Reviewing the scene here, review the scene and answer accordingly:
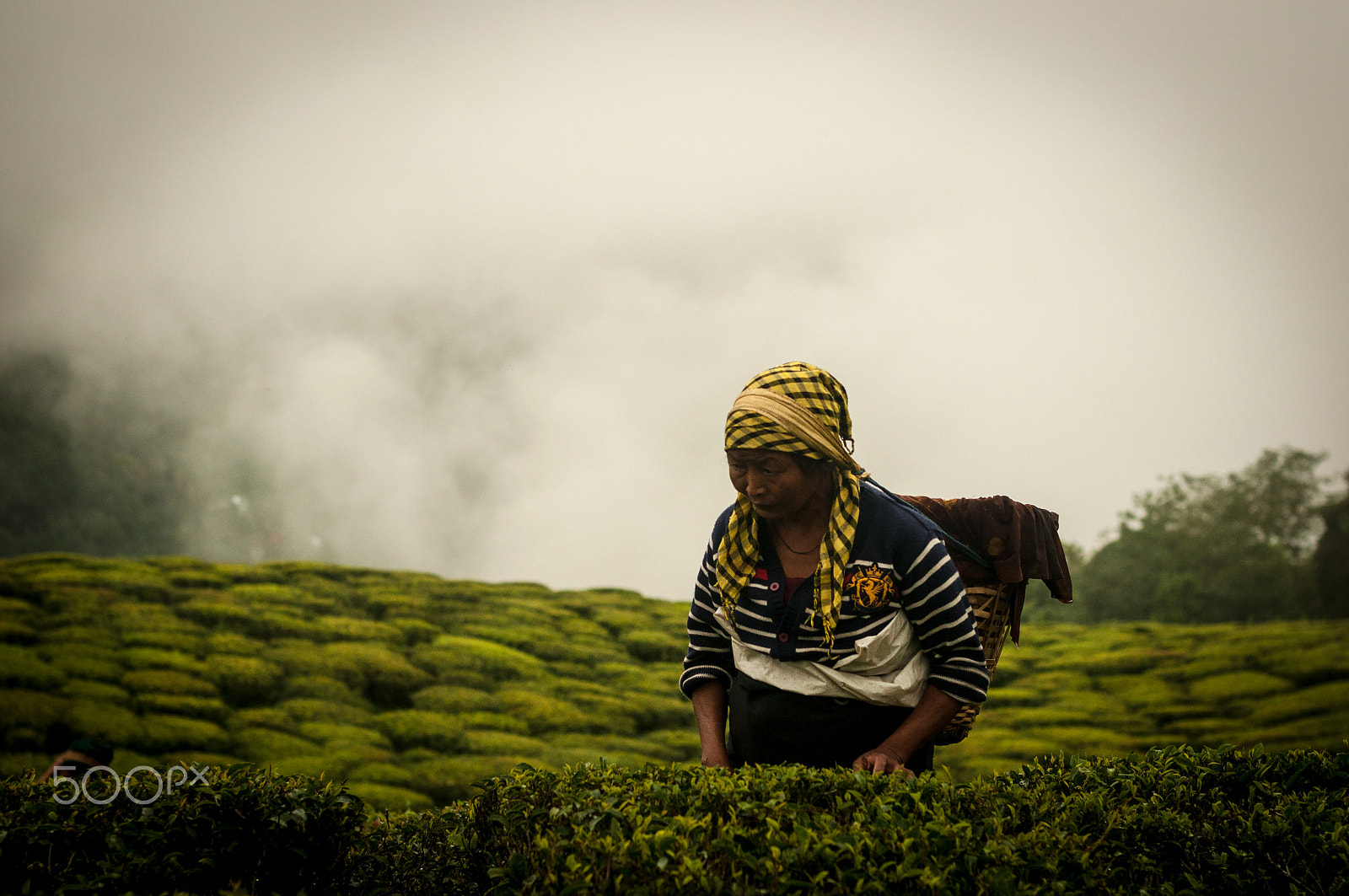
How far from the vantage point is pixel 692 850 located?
2098mm

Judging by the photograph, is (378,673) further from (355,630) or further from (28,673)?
(28,673)

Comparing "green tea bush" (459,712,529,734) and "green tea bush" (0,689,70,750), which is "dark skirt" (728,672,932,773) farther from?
"green tea bush" (0,689,70,750)

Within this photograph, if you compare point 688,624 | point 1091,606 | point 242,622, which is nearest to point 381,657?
point 242,622

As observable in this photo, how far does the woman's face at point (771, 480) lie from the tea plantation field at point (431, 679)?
6495 millimetres

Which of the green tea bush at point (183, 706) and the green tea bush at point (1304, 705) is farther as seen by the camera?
the green tea bush at point (1304, 705)

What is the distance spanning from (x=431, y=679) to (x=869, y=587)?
901 cm

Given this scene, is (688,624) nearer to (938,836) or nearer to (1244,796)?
(938,836)

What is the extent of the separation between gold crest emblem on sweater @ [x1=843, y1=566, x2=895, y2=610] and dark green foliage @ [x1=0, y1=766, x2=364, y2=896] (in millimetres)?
1599

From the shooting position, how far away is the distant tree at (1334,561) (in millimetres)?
18297

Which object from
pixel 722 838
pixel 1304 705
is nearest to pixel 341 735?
pixel 722 838

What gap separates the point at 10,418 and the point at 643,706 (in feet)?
46.2

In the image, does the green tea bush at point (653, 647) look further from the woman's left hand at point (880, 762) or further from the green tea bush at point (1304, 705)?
the woman's left hand at point (880, 762)

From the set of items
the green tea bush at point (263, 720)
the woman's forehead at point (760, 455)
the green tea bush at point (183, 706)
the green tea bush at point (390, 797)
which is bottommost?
the green tea bush at point (390, 797)

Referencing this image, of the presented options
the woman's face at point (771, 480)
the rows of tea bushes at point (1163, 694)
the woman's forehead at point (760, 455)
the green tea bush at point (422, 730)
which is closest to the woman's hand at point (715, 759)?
the woman's face at point (771, 480)
